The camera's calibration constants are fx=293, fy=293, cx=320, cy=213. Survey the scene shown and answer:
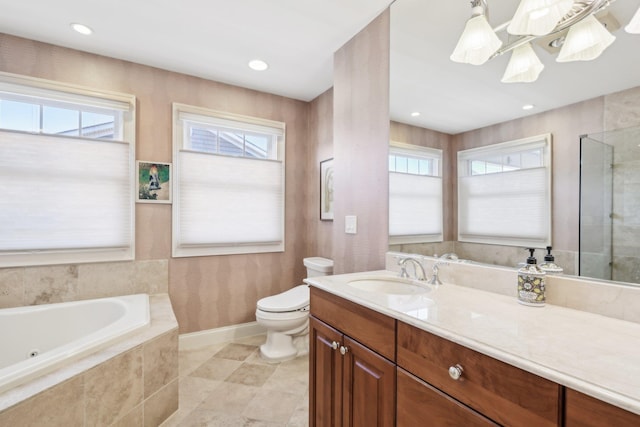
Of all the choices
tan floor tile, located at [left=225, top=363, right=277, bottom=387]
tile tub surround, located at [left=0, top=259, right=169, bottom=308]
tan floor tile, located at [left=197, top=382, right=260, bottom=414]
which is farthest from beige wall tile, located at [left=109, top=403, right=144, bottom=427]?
tile tub surround, located at [left=0, top=259, right=169, bottom=308]

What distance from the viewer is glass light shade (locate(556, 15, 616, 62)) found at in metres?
0.98

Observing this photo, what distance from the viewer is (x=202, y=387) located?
6.82ft

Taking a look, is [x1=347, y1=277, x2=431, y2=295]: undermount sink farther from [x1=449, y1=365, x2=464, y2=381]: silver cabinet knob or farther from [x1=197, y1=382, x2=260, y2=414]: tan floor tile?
[x1=197, y1=382, x2=260, y2=414]: tan floor tile

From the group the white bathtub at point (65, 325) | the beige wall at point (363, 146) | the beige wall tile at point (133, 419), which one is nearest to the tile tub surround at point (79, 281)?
the white bathtub at point (65, 325)

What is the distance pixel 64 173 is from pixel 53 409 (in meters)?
1.74

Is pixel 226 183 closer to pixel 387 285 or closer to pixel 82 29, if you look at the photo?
pixel 82 29

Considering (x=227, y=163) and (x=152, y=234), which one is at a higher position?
(x=227, y=163)

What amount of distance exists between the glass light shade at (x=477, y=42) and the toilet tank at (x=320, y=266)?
1.84 metres

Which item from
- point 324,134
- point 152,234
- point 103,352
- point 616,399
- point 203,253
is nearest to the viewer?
point 616,399

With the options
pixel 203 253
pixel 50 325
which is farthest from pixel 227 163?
pixel 50 325

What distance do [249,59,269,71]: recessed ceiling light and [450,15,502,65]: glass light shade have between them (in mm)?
1650

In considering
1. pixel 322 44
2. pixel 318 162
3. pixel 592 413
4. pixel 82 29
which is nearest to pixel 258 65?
pixel 322 44

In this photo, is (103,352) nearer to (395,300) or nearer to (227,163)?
(395,300)

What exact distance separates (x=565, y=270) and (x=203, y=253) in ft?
8.59
